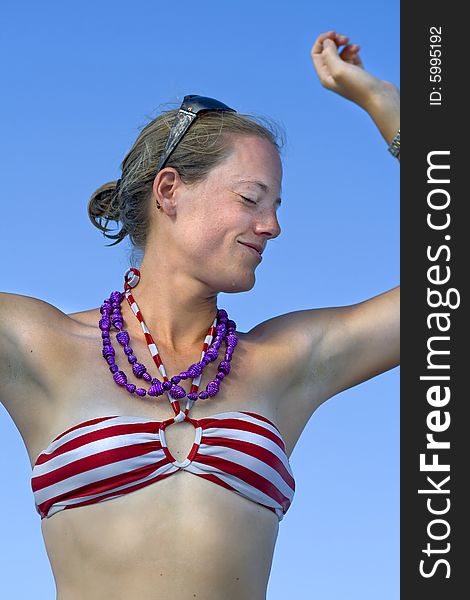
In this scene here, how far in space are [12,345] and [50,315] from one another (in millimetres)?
200

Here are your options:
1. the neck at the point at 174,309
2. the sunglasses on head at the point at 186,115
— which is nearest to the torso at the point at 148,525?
the neck at the point at 174,309

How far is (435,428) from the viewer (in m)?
3.74

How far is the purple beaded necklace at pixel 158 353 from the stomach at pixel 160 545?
293mm

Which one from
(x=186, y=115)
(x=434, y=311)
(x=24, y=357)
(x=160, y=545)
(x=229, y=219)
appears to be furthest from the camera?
(x=186, y=115)

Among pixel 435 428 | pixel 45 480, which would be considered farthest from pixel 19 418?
pixel 435 428

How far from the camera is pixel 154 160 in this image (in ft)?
13.0

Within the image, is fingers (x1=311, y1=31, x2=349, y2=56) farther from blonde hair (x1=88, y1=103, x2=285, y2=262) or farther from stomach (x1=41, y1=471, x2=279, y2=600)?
stomach (x1=41, y1=471, x2=279, y2=600)

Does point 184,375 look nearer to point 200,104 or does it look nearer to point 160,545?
point 160,545

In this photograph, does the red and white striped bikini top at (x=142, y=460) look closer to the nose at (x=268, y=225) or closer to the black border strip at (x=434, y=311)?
the black border strip at (x=434, y=311)

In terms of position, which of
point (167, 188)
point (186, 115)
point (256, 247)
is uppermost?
point (186, 115)

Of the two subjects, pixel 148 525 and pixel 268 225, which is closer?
pixel 148 525

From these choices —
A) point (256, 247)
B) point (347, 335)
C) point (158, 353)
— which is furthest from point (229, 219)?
point (347, 335)

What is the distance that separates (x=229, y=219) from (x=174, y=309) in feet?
1.32

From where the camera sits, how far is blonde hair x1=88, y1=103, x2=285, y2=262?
3.83 meters
